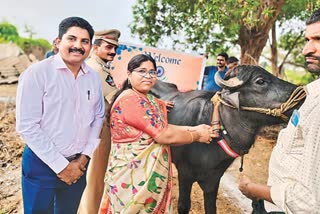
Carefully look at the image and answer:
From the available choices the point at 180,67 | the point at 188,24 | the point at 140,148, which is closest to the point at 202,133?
the point at 140,148

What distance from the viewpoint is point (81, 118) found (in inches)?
81.4

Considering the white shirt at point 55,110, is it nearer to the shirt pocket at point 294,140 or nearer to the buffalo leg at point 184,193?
the buffalo leg at point 184,193

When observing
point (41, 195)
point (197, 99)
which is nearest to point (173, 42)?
point (197, 99)

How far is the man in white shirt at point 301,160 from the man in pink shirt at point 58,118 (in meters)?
1.08

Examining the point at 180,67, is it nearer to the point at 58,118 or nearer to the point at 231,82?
the point at 231,82

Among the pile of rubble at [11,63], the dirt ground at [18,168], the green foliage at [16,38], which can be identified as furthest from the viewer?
the green foliage at [16,38]

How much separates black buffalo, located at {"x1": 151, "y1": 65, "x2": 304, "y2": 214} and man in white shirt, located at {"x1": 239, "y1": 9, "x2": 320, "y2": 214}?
993 millimetres

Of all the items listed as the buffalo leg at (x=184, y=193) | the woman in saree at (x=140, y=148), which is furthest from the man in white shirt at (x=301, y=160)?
the buffalo leg at (x=184, y=193)

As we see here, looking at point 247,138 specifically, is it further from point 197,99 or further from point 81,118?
point 81,118

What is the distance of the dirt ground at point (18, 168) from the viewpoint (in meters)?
3.76

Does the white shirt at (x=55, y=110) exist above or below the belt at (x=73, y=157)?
above

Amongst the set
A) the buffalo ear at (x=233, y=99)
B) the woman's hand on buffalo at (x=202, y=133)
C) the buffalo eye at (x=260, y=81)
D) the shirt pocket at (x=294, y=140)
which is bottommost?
the woman's hand on buffalo at (x=202, y=133)

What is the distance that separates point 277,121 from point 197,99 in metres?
0.76

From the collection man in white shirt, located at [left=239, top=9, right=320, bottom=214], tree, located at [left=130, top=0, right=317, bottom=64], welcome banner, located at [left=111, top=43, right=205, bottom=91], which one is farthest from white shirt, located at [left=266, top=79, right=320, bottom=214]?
tree, located at [left=130, top=0, right=317, bottom=64]
